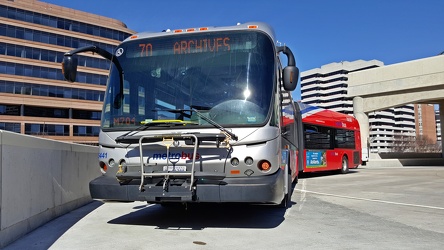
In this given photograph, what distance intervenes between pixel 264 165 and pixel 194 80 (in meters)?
1.73

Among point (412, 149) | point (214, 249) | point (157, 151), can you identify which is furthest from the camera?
point (412, 149)

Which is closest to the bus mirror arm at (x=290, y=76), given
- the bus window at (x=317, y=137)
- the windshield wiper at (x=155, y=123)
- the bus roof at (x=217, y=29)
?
the bus roof at (x=217, y=29)

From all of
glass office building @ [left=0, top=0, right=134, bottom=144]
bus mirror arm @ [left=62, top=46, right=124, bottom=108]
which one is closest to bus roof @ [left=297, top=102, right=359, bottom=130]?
bus mirror arm @ [left=62, top=46, right=124, bottom=108]

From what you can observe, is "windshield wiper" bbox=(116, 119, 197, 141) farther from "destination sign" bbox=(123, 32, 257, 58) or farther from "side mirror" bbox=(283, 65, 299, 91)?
"side mirror" bbox=(283, 65, 299, 91)

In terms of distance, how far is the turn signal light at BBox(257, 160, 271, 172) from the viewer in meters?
5.91

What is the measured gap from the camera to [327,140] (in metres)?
20.3

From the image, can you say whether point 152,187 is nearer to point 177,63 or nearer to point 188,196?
point 188,196

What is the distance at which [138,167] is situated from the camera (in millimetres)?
6180

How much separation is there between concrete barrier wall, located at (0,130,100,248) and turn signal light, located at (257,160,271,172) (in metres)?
3.37

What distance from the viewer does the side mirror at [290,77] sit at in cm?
646

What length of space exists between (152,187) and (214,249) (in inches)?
52.3

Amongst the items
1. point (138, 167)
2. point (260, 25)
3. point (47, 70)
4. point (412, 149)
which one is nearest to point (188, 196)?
point (138, 167)

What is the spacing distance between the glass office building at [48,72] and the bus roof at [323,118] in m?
49.3

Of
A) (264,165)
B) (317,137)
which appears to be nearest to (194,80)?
(264,165)
